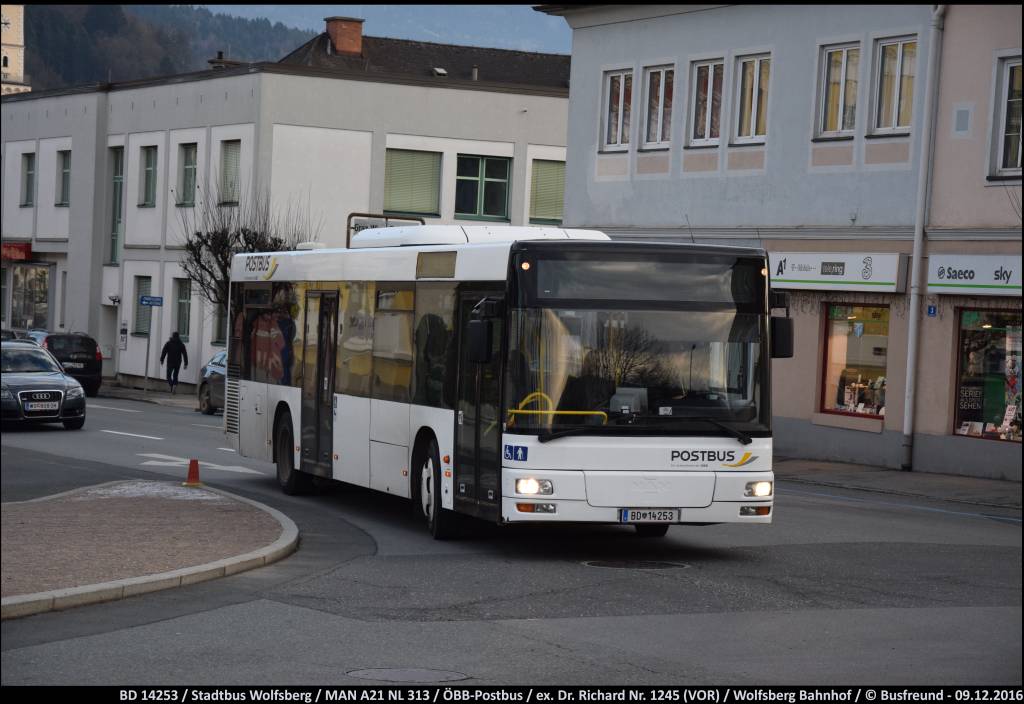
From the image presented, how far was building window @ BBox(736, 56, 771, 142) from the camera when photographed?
30.7 m

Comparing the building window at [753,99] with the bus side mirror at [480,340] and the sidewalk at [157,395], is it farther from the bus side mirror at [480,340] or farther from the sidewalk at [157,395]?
the sidewalk at [157,395]

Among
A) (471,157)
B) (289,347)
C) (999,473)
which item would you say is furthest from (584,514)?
(471,157)

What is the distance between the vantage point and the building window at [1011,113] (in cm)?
2570

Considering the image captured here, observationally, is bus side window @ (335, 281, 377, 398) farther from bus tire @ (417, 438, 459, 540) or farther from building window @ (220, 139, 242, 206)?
building window @ (220, 139, 242, 206)

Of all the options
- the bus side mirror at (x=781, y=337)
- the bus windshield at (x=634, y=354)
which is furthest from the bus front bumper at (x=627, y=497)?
the bus side mirror at (x=781, y=337)

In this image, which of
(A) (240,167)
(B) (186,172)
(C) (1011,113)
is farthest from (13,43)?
(B) (186,172)

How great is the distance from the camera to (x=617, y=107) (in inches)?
1352

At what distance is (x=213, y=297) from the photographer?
164 feet

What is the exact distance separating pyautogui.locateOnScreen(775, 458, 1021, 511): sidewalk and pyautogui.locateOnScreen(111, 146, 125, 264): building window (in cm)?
3423

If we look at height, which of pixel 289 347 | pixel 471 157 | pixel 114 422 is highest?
pixel 471 157

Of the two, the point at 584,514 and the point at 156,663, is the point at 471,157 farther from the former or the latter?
the point at 156,663

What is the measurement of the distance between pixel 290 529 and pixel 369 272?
333cm

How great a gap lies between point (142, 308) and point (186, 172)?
546cm

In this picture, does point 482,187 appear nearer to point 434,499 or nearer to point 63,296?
point 63,296
